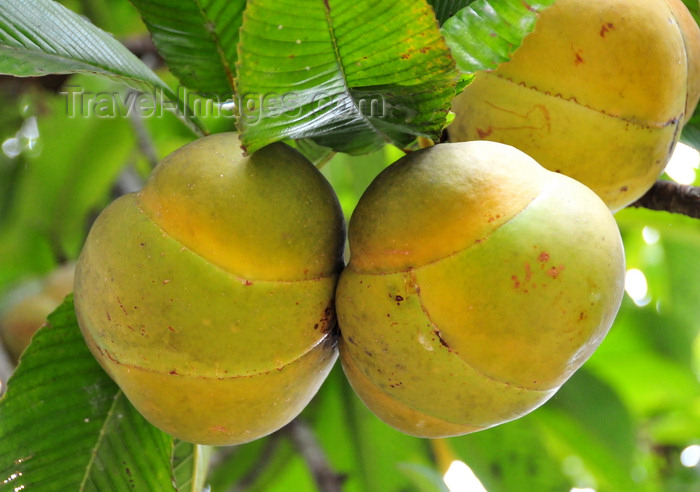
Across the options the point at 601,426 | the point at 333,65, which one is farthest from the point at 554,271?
the point at 601,426

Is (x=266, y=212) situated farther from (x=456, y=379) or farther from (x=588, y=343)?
(x=588, y=343)

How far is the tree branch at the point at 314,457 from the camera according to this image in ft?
6.72

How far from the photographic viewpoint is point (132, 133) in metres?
2.48

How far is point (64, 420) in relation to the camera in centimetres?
137

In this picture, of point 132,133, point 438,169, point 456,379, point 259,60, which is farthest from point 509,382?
point 132,133

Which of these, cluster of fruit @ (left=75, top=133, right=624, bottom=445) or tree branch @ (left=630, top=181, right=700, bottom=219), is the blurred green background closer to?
tree branch @ (left=630, top=181, right=700, bottom=219)

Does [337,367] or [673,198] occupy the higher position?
[673,198]

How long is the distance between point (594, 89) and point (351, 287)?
54cm

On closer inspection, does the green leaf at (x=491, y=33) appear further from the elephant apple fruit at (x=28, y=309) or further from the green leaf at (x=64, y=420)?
the elephant apple fruit at (x=28, y=309)

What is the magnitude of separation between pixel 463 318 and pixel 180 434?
0.48m

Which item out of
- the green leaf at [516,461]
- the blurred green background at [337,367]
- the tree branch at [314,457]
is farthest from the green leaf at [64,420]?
the green leaf at [516,461]

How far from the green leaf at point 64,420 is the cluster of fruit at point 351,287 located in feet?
0.69

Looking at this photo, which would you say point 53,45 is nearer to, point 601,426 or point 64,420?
point 64,420

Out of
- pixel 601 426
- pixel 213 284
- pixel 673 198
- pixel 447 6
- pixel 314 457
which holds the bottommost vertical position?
pixel 601 426
